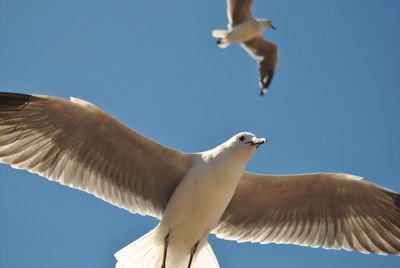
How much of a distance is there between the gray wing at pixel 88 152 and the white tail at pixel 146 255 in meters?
0.43

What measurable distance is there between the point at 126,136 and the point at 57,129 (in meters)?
0.74

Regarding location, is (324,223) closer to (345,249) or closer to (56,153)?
(345,249)

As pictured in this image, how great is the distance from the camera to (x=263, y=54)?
8.45 meters

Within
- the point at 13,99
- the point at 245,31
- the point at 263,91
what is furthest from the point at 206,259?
the point at 245,31

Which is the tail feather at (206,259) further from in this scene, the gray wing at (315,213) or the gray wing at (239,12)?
the gray wing at (239,12)

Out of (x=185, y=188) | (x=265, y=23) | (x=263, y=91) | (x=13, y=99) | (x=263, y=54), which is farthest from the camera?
(x=263, y=54)

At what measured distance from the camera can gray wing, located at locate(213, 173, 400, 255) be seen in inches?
269

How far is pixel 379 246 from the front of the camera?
273 inches

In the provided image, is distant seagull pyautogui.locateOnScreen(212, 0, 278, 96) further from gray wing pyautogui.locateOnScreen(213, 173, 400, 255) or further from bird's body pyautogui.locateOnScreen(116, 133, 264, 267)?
bird's body pyautogui.locateOnScreen(116, 133, 264, 267)

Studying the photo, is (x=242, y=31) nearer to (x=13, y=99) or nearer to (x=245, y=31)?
(x=245, y=31)

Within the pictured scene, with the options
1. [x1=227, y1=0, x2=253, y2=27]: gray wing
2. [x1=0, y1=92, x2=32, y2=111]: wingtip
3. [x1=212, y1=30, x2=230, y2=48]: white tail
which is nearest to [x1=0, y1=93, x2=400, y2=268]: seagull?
[x1=0, y1=92, x2=32, y2=111]: wingtip

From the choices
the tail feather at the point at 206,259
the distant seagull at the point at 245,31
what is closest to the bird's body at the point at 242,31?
the distant seagull at the point at 245,31

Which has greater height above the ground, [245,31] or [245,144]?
[245,31]

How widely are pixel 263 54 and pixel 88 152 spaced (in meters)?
3.19
